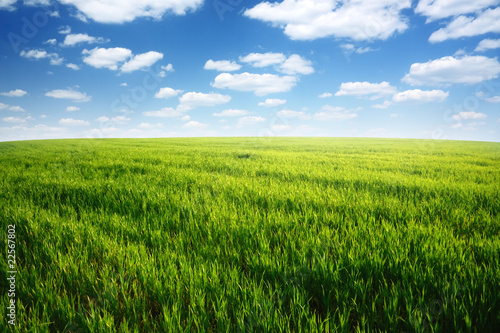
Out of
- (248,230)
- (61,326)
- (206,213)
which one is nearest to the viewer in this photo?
(61,326)

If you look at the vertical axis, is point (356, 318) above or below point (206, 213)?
below

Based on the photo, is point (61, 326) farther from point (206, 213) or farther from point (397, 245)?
point (397, 245)

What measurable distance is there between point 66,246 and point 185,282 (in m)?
1.61

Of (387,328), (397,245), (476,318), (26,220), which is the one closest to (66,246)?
(26,220)

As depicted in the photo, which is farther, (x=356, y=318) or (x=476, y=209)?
(x=476, y=209)

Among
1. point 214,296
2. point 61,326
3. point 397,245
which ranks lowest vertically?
point 61,326

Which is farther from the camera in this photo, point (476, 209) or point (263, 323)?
point (476, 209)

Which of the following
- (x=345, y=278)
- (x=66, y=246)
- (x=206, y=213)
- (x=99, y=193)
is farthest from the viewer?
(x=99, y=193)

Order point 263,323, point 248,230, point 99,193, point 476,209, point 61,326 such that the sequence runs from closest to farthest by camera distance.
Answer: point 263,323
point 61,326
point 248,230
point 476,209
point 99,193

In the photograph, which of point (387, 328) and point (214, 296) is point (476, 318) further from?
point (214, 296)

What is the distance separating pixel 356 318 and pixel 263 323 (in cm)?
71

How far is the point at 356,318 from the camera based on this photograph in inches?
65.9

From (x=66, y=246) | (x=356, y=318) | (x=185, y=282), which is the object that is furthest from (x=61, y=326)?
(x=356, y=318)

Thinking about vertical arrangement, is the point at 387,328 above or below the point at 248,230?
below
